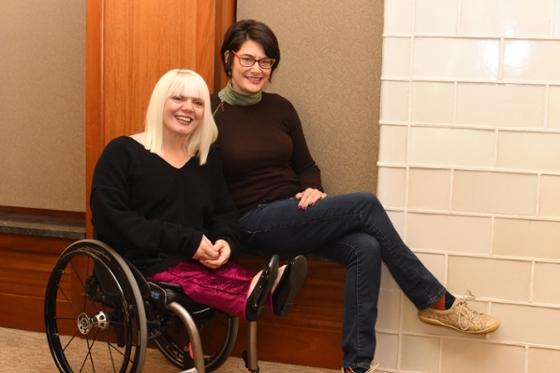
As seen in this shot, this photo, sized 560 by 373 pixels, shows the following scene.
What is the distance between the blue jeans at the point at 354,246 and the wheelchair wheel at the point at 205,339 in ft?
1.07

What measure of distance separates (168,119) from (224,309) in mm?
613

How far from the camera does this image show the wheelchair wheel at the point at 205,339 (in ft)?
7.16

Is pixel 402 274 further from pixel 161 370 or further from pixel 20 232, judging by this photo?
pixel 20 232

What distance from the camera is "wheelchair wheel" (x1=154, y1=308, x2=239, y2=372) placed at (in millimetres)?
2184

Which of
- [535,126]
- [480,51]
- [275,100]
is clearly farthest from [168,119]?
[535,126]

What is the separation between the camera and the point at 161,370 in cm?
260

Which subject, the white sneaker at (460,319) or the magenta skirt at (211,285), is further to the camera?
the white sneaker at (460,319)

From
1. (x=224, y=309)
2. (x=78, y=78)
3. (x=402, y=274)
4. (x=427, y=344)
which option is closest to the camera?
(x=224, y=309)

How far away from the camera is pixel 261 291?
6.82ft

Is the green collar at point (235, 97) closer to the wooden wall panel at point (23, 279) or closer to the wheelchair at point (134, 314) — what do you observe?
the wheelchair at point (134, 314)

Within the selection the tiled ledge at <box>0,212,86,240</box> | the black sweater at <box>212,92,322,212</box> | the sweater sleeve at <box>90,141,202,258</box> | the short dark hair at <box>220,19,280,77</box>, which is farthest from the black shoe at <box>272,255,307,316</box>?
the tiled ledge at <box>0,212,86,240</box>

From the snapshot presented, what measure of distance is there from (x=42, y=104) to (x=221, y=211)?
1.33 metres

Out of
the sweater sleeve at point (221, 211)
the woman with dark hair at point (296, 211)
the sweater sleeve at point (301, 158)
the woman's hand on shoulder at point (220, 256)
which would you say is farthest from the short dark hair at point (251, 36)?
the woman's hand on shoulder at point (220, 256)

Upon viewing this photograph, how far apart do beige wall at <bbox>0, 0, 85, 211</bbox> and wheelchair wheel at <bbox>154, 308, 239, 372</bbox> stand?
0.88 metres
